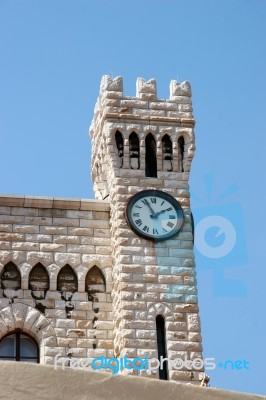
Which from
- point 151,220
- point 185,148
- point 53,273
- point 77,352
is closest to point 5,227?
point 53,273

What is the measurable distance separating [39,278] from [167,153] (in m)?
4.18

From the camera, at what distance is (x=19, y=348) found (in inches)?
1021

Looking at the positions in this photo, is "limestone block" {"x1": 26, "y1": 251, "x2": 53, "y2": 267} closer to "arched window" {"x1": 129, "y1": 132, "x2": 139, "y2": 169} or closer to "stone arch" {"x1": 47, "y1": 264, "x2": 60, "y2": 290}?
"stone arch" {"x1": 47, "y1": 264, "x2": 60, "y2": 290}

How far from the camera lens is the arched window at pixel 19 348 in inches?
1017

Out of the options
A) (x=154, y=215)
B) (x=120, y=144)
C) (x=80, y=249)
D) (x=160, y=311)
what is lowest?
(x=160, y=311)

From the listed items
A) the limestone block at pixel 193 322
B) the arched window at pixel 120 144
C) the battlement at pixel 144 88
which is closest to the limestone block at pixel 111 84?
the battlement at pixel 144 88

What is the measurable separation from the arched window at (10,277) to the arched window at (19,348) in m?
1.05

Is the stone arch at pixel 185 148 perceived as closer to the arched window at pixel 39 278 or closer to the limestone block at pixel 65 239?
the limestone block at pixel 65 239

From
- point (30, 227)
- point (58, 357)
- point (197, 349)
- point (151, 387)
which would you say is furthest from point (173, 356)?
point (151, 387)

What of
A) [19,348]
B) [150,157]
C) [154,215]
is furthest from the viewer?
[150,157]

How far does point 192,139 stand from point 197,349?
511cm

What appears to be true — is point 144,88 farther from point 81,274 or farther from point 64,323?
point 64,323

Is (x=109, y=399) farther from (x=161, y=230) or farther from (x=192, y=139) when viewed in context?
(x=192, y=139)

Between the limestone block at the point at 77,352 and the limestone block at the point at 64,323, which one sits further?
the limestone block at the point at 64,323
